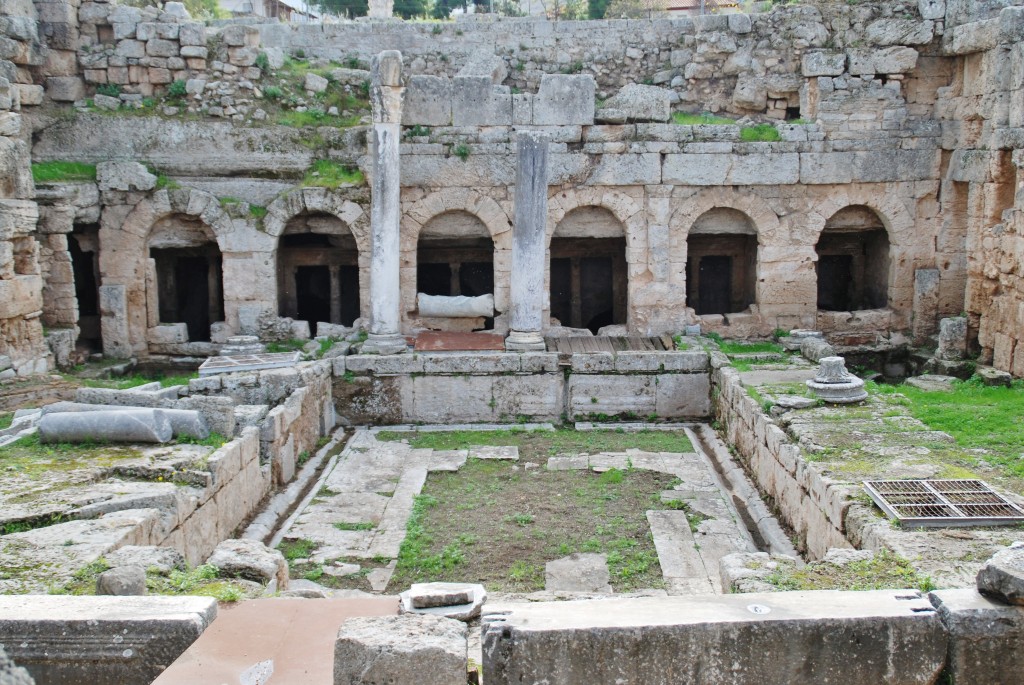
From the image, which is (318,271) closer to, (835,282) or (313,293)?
(313,293)

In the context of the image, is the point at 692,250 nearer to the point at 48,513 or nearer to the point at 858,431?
the point at 858,431

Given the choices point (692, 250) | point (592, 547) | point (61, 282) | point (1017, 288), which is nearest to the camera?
point (592, 547)

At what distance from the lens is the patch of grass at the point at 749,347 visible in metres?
17.1

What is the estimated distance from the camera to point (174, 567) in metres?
8.49

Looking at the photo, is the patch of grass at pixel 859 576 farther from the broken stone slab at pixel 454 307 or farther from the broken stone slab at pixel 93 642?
the broken stone slab at pixel 454 307

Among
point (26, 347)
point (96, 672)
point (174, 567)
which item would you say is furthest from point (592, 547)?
point (26, 347)

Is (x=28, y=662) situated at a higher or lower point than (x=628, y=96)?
lower

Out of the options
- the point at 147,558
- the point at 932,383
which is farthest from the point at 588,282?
the point at 147,558

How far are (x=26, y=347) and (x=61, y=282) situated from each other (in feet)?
6.34

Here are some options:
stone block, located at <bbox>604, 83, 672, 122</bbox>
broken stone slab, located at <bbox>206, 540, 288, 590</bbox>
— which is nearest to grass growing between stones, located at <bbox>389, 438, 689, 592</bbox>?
broken stone slab, located at <bbox>206, 540, 288, 590</bbox>

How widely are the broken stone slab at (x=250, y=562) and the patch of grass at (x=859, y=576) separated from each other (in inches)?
165

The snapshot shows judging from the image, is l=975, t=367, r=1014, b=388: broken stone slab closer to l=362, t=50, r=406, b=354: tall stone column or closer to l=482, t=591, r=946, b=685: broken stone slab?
l=362, t=50, r=406, b=354: tall stone column

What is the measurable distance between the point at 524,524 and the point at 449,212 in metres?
7.59

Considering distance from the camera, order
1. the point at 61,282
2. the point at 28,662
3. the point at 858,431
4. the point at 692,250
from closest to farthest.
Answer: the point at 28,662 < the point at 858,431 < the point at 61,282 < the point at 692,250
